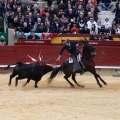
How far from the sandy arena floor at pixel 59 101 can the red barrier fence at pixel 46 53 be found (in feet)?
9.36

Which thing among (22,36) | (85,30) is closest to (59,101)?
(22,36)

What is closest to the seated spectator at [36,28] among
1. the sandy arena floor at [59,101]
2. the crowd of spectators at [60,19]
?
the crowd of spectators at [60,19]

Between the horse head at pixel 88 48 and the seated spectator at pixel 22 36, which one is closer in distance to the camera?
the horse head at pixel 88 48

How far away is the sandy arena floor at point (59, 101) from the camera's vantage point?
396 inches

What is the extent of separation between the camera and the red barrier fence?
19156mm

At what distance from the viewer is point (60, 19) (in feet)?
67.6

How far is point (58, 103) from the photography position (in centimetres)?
1169

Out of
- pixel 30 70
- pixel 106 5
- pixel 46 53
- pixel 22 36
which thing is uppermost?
pixel 106 5

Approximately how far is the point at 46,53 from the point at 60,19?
1.89 meters

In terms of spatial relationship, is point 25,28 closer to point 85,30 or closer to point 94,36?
point 85,30

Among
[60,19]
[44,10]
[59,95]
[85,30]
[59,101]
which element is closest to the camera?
[59,101]

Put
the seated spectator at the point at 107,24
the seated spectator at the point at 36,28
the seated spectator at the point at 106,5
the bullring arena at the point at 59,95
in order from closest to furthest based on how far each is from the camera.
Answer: the bullring arena at the point at 59,95
the seated spectator at the point at 36,28
the seated spectator at the point at 107,24
the seated spectator at the point at 106,5

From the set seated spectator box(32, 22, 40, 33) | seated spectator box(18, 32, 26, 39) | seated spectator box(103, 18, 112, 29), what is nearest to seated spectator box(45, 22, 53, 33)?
seated spectator box(32, 22, 40, 33)

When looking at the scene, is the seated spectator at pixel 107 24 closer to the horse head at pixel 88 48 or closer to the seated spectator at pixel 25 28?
the seated spectator at pixel 25 28
